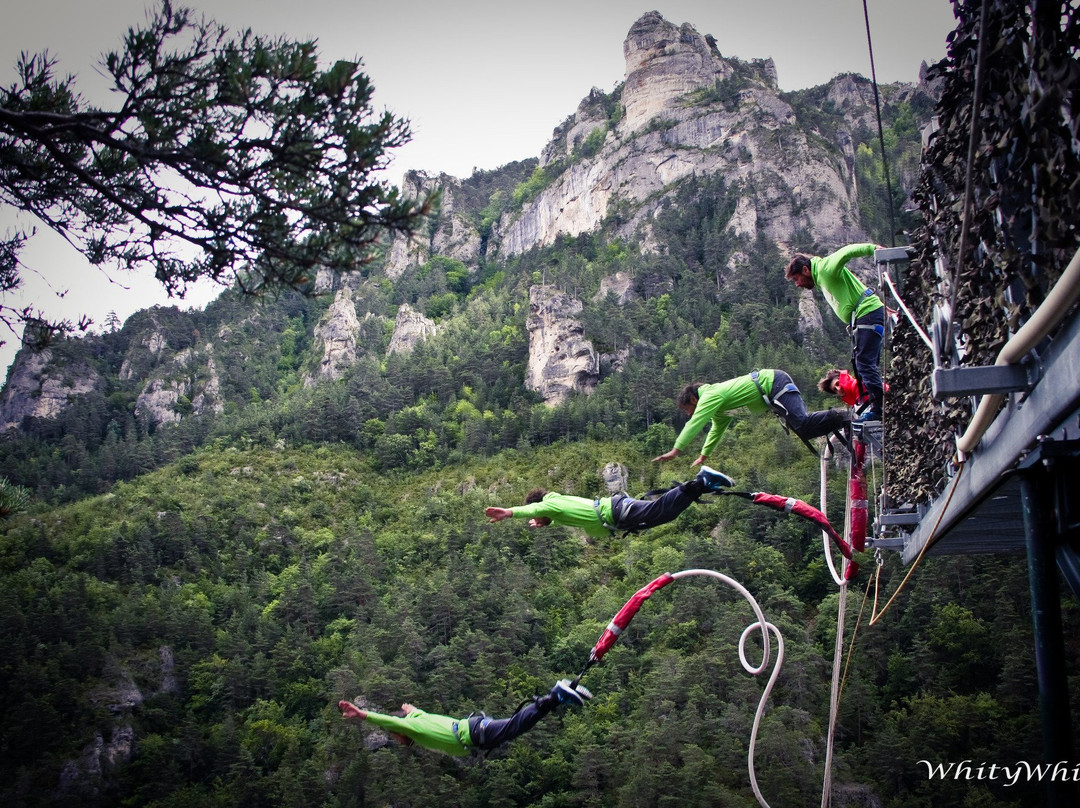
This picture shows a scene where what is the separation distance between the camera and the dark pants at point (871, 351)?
6715mm

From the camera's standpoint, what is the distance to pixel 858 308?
6.80 meters

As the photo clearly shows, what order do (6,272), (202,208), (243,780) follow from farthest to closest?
(243,780) < (6,272) < (202,208)

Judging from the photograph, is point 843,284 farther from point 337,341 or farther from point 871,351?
point 337,341

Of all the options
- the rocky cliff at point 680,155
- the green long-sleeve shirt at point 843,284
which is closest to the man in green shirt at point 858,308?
the green long-sleeve shirt at point 843,284

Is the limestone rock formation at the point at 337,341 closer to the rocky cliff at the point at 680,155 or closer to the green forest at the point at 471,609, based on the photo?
the green forest at the point at 471,609

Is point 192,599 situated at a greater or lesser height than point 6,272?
lesser

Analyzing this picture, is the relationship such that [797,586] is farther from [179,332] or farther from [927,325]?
[179,332]

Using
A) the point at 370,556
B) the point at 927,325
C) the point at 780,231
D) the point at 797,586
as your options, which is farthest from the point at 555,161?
the point at 927,325

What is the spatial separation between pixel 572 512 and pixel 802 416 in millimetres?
1892

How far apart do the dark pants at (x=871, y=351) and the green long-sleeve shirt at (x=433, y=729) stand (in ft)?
13.3

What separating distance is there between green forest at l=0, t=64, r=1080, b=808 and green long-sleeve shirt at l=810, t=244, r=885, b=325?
378cm

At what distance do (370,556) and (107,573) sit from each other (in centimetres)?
1579

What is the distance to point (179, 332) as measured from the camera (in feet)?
369

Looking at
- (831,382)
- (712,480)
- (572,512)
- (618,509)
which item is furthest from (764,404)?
(572,512)
